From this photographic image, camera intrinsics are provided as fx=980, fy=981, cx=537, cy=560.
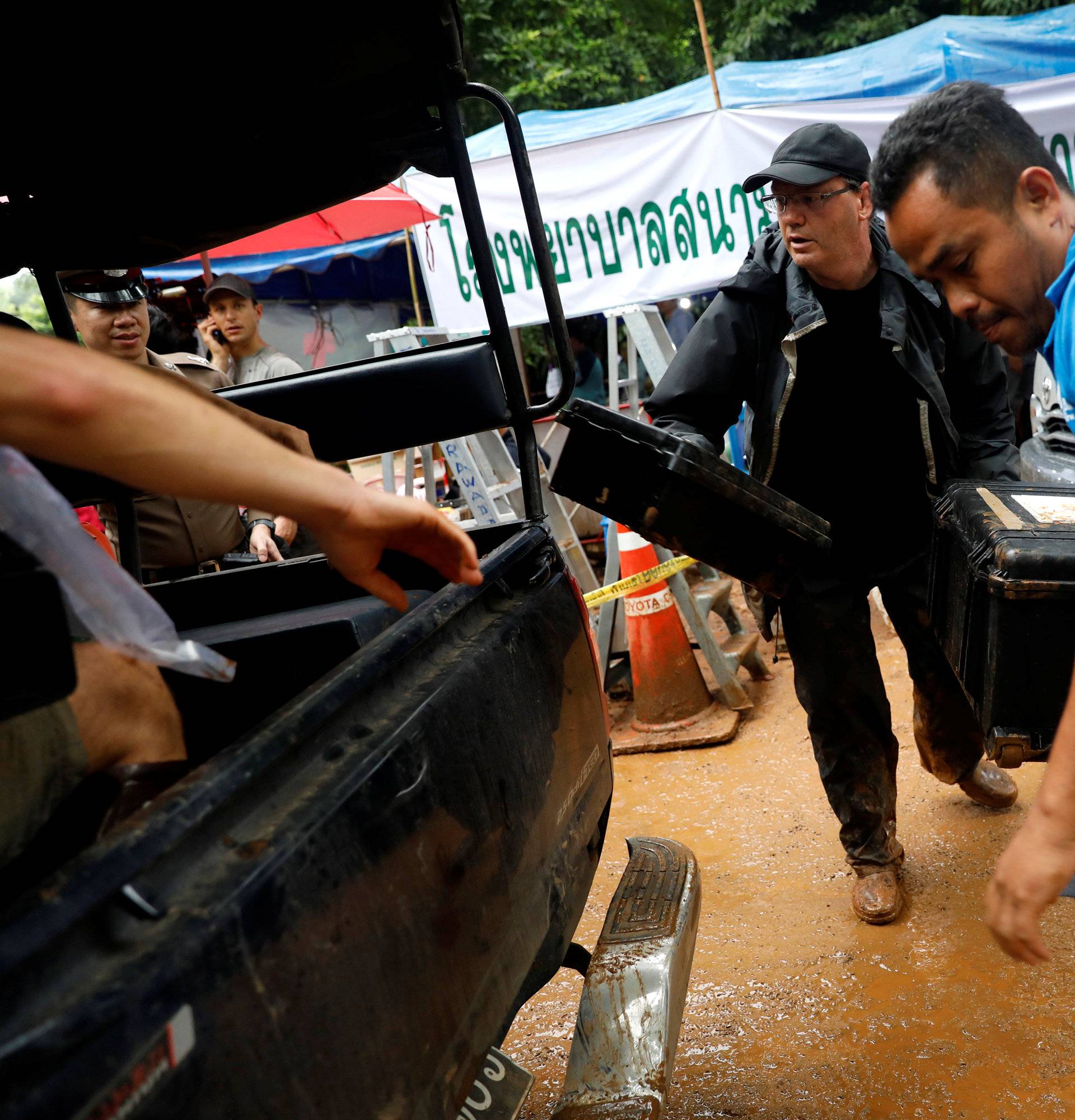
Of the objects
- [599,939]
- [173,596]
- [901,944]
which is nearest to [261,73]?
[173,596]

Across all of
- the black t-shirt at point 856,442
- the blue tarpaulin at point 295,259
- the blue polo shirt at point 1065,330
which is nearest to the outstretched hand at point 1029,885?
the blue polo shirt at point 1065,330

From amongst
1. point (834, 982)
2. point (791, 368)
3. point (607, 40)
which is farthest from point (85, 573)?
point (607, 40)

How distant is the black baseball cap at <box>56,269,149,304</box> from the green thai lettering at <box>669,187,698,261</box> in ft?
12.6

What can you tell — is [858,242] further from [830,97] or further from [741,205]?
[830,97]

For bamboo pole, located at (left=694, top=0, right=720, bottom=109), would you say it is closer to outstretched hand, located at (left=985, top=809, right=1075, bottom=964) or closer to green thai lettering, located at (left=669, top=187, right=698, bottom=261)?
green thai lettering, located at (left=669, top=187, right=698, bottom=261)

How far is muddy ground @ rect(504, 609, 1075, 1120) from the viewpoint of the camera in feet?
8.41

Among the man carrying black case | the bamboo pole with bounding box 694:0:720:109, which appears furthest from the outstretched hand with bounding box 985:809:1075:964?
the bamboo pole with bounding box 694:0:720:109

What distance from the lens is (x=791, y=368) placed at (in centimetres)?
309

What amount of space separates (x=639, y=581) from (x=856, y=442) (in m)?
1.91

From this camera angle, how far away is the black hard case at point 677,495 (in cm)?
251

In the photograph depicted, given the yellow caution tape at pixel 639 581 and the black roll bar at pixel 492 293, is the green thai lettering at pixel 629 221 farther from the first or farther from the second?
the black roll bar at pixel 492 293

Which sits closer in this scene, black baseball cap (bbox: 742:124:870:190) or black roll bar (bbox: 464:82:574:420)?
black roll bar (bbox: 464:82:574:420)

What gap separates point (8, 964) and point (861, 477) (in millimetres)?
2981

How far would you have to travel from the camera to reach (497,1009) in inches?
62.6
